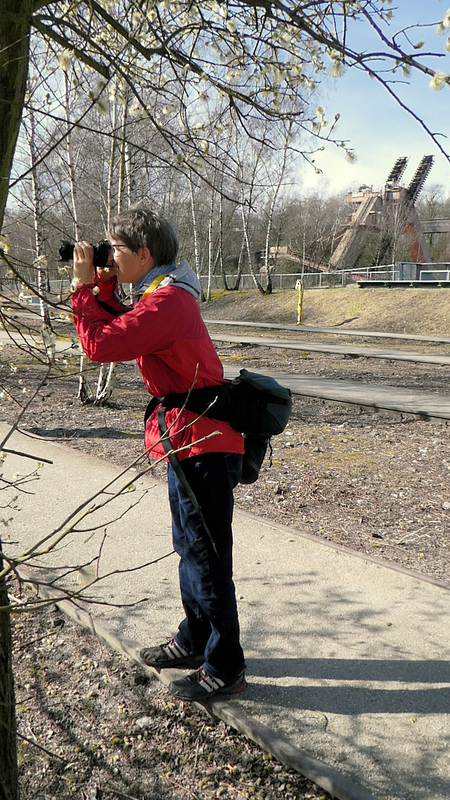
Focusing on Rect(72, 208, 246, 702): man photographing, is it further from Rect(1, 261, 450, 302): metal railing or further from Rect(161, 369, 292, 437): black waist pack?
Rect(1, 261, 450, 302): metal railing

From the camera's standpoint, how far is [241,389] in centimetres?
275

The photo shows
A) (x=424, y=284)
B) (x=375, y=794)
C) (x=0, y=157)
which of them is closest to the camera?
(x=0, y=157)

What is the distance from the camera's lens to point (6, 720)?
2221 mm

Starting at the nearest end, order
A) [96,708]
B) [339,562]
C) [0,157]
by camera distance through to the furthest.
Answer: [0,157] < [96,708] < [339,562]

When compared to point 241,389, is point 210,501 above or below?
below

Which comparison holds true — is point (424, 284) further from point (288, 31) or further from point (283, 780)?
point (283, 780)

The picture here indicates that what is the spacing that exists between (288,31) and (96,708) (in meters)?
4.58

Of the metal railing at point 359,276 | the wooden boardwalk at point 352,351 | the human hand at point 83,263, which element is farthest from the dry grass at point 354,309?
the human hand at point 83,263

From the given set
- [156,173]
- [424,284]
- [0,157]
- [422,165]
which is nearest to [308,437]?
[0,157]

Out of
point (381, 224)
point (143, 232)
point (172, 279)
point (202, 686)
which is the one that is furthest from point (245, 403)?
point (381, 224)

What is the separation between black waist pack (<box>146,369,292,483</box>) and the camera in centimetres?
270

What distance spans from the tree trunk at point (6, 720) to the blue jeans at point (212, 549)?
75 cm

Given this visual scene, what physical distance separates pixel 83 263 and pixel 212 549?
51.6 inches

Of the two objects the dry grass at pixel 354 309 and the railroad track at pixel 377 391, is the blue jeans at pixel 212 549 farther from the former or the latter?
the dry grass at pixel 354 309
